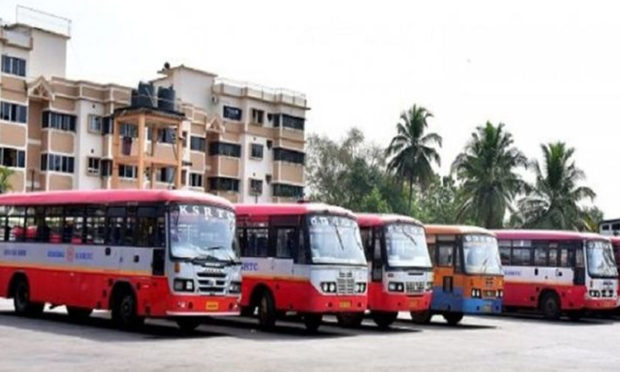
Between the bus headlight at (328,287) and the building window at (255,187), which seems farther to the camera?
the building window at (255,187)

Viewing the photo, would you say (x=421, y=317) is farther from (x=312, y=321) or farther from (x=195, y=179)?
A: (x=195, y=179)

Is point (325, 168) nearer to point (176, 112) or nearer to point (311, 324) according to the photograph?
point (176, 112)

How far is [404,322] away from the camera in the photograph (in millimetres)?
27250

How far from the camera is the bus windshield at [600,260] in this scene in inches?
1203

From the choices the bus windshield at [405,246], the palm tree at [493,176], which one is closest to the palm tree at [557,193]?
the palm tree at [493,176]

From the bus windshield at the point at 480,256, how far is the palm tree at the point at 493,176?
30.9 m

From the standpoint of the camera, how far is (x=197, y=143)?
61.4 meters

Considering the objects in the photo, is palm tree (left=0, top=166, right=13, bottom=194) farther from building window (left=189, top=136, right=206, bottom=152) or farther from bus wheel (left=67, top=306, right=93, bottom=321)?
bus wheel (left=67, top=306, right=93, bottom=321)

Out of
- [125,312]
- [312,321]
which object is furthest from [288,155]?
[125,312]

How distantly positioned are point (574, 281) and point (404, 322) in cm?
649

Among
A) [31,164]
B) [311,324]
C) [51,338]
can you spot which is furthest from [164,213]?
[31,164]

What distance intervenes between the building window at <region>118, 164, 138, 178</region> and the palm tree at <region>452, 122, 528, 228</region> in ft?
64.7

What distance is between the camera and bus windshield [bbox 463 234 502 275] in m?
26.6

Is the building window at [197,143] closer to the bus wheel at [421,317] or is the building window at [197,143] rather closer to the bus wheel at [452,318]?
the bus wheel at [421,317]
